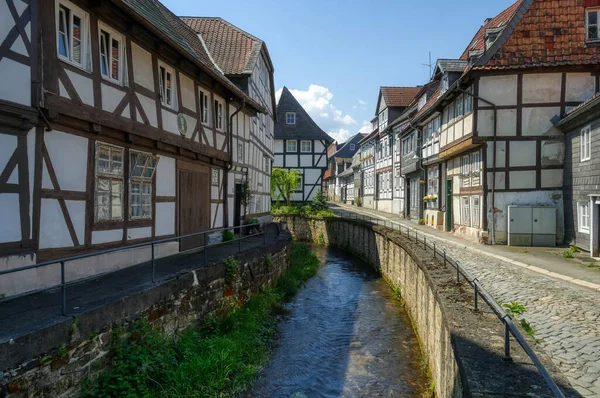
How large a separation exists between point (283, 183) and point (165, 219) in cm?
2476

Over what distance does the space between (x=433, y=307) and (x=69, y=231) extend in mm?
7039

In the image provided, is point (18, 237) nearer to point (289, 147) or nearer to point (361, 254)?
point (361, 254)

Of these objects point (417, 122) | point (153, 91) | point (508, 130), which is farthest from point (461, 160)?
point (153, 91)

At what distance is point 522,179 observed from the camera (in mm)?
17281

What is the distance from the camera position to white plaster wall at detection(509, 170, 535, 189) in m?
17.2

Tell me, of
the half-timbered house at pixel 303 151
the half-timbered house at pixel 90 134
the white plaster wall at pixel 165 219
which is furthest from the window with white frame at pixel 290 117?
the white plaster wall at pixel 165 219

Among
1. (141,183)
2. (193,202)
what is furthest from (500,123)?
(141,183)

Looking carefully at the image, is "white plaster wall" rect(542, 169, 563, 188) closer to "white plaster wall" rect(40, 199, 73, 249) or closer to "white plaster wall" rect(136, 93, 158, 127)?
"white plaster wall" rect(136, 93, 158, 127)

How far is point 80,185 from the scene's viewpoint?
7.92 m

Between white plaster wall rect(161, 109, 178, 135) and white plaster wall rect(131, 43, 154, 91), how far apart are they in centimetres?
81

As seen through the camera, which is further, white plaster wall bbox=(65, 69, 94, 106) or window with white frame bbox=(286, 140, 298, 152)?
window with white frame bbox=(286, 140, 298, 152)

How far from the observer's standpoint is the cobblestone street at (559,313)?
5.56m

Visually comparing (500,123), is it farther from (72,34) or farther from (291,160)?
(291,160)

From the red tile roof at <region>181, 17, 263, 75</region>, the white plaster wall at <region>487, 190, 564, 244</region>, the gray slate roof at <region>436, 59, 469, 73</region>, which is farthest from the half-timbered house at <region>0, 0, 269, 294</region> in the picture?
the gray slate roof at <region>436, 59, 469, 73</region>
